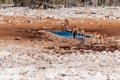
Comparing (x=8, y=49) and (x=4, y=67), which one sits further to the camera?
(x=8, y=49)

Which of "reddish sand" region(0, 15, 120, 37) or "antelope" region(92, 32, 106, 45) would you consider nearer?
"antelope" region(92, 32, 106, 45)

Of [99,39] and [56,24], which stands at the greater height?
[99,39]

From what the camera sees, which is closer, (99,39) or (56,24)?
(99,39)

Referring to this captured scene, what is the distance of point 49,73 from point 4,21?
20.4m

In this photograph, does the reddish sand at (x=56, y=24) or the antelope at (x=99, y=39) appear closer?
the antelope at (x=99, y=39)

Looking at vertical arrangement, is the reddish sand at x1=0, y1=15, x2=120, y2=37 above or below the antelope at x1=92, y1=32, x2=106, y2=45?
below

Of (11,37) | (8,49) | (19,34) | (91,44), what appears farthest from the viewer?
(19,34)

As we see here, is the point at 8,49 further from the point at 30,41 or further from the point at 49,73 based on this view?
the point at 49,73

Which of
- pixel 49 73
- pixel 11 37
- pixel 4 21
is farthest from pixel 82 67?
pixel 4 21

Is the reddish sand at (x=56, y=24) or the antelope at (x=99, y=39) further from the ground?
the antelope at (x=99, y=39)

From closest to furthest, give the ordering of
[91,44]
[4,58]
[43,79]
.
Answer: [43,79]
[4,58]
[91,44]

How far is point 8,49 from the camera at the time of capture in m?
18.9

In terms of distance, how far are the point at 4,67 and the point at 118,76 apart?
3.87 meters

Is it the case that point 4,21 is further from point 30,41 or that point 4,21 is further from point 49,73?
point 49,73
